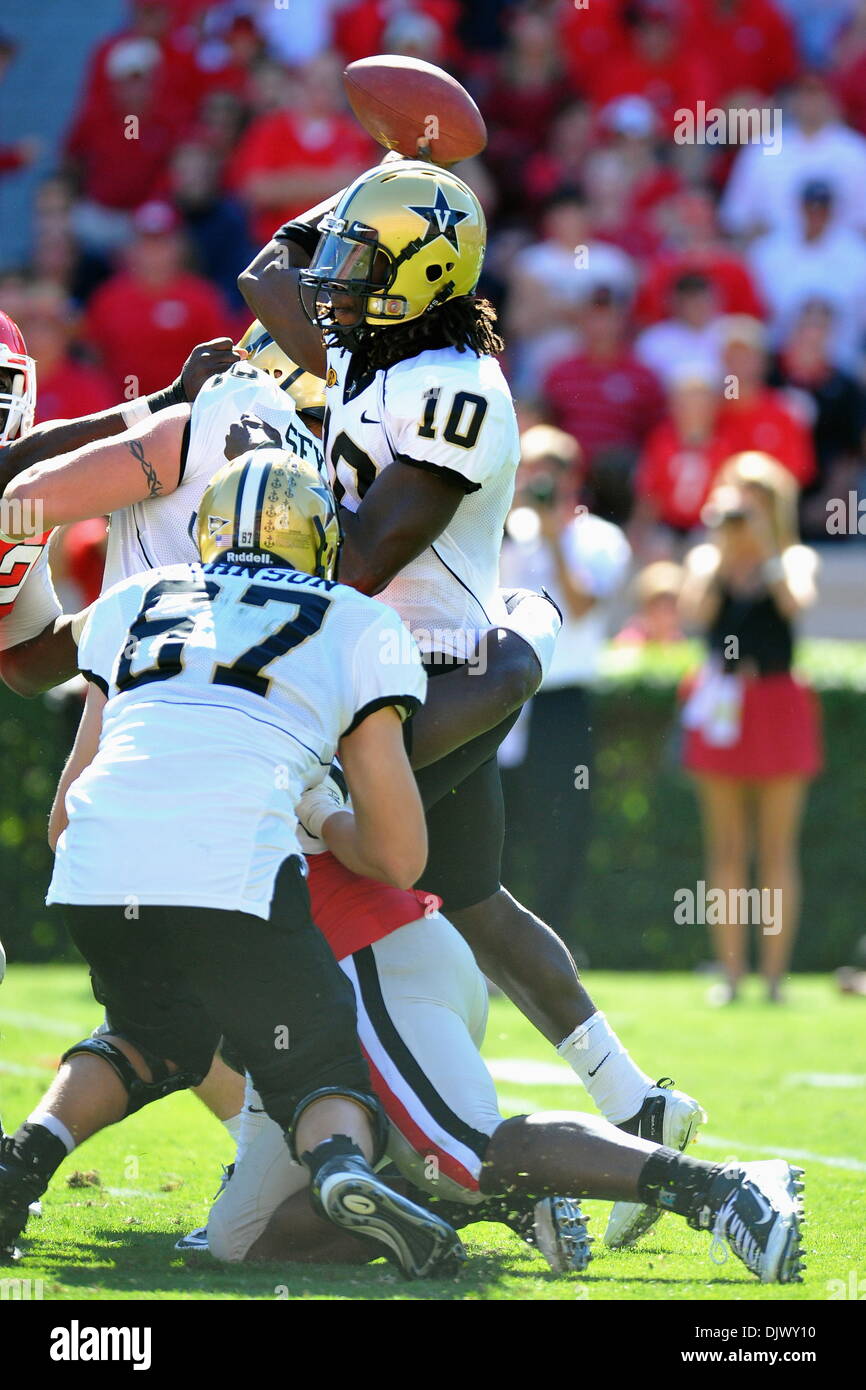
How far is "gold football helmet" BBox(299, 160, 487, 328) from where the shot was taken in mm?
4199

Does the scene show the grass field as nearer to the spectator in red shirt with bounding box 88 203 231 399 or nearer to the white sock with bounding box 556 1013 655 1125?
the white sock with bounding box 556 1013 655 1125

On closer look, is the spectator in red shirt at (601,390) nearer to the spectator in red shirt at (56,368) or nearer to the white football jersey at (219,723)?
the spectator in red shirt at (56,368)

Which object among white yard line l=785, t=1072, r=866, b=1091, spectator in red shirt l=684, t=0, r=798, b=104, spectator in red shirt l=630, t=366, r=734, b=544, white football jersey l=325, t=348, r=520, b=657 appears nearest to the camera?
white football jersey l=325, t=348, r=520, b=657

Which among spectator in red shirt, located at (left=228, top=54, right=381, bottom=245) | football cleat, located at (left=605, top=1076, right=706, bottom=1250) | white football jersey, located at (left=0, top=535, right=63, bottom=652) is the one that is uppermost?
spectator in red shirt, located at (left=228, top=54, right=381, bottom=245)

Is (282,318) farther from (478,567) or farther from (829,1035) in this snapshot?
(829,1035)

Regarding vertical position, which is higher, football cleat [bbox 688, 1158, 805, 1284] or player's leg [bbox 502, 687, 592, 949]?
player's leg [bbox 502, 687, 592, 949]

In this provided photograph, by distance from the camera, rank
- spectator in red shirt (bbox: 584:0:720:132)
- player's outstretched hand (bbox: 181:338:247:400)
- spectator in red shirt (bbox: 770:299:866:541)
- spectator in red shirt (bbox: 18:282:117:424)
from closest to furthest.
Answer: player's outstretched hand (bbox: 181:338:247:400), spectator in red shirt (bbox: 18:282:117:424), spectator in red shirt (bbox: 770:299:866:541), spectator in red shirt (bbox: 584:0:720:132)

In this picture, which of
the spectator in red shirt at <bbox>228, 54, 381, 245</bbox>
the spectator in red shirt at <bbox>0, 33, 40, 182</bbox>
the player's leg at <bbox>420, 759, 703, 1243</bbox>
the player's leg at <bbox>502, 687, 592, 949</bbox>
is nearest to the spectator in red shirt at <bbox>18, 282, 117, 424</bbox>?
the spectator in red shirt at <bbox>228, 54, 381, 245</bbox>

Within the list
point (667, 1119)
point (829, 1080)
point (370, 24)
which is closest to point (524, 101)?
point (370, 24)

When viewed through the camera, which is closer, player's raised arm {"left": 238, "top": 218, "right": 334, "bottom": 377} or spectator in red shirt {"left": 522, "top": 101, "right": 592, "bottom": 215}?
player's raised arm {"left": 238, "top": 218, "right": 334, "bottom": 377}

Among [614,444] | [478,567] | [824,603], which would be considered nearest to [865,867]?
[824,603]

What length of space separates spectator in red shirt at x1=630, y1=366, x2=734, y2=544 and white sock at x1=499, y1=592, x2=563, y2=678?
19.3 ft

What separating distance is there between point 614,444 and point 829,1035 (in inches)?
158

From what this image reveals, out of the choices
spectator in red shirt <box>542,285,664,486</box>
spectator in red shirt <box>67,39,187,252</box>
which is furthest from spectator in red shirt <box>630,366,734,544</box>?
spectator in red shirt <box>67,39,187,252</box>
